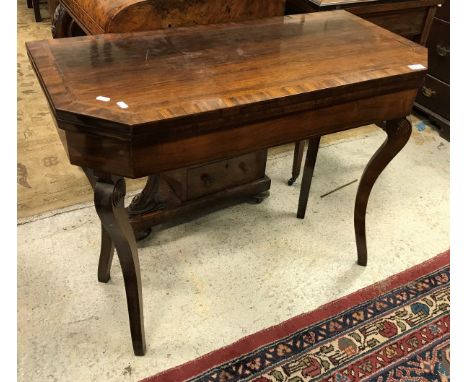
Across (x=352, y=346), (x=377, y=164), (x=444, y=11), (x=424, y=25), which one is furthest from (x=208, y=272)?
(x=444, y=11)

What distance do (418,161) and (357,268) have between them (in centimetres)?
90

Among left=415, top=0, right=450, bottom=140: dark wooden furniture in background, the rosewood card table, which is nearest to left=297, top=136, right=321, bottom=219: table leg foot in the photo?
the rosewood card table

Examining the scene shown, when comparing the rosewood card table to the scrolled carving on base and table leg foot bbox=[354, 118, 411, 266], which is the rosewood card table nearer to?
table leg foot bbox=[354, 118, 411, 266]

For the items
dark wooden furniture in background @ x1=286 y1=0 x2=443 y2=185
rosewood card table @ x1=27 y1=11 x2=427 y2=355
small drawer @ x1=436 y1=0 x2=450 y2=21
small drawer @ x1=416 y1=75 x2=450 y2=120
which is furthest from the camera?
small drawer @ x1=416 y1=75 x2=450 y2=120

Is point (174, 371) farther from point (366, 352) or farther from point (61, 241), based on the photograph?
point (61, 241)

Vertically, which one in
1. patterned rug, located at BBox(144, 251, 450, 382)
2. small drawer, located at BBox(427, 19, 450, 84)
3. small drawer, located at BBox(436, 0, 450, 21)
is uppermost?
small drawer, located at BBox(436, 0, 450, 21)

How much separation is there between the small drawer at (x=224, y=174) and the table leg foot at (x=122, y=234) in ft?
1.82

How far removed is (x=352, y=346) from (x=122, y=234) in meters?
0.78

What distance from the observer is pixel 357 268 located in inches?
64.4

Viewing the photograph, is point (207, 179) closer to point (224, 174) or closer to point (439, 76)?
point (224, 174)

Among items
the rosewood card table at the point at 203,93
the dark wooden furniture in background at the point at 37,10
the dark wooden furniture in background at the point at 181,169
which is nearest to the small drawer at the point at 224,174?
the dark wooden furniture in background at the point at 181,169

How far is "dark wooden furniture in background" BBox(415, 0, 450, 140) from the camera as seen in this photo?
239cm

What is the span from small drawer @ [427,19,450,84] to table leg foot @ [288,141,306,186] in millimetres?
1046

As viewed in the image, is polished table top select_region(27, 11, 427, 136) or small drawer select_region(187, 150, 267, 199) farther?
small drawer select_region(187, 150, 267, 199)
